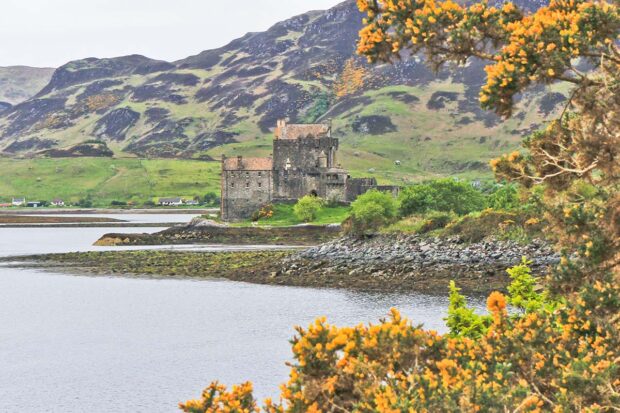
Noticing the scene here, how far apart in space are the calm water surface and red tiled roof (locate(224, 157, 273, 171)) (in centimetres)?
7227

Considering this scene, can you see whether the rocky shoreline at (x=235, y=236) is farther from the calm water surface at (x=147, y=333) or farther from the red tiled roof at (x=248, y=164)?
the calm water surface at (x=147, y=333)

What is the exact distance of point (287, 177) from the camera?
157 metres

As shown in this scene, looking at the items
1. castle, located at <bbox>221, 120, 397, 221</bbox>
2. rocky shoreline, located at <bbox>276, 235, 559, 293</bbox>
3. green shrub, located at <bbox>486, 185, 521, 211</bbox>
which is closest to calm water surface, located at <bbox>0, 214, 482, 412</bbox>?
rocky shoreline, located at <bbox>276, 235, 559, 293</bbox>

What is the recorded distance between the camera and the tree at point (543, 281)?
14.5m

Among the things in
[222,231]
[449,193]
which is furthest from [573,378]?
[222,231]

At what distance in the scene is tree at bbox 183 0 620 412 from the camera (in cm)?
1447

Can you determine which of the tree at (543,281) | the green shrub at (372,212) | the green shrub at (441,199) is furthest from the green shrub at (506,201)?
the tree at (543,281)

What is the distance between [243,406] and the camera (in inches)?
627

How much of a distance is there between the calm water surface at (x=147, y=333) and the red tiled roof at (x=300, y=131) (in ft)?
251

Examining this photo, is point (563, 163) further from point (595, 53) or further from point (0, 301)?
point (0, 301)

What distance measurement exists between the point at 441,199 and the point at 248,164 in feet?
198

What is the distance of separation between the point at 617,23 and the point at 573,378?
7989 millimetres

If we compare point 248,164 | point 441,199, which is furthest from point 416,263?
point 248,164

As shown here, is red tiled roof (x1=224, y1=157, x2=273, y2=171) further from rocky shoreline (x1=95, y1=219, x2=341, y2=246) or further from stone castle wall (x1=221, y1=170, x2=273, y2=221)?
rocky shoreline (x1=95, y1=219, x2=341, y2=246)
